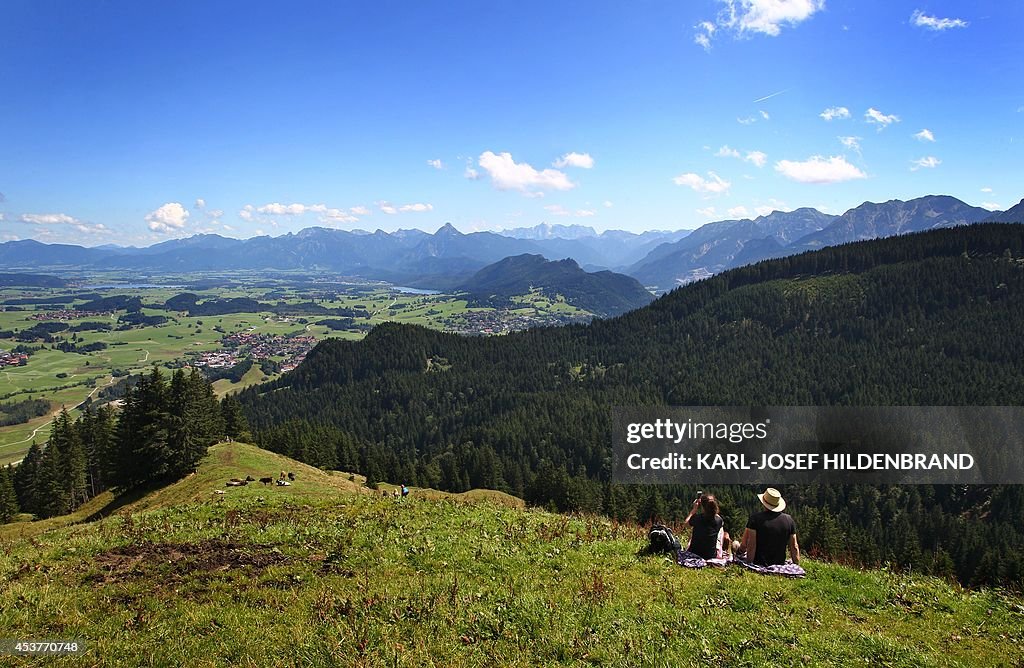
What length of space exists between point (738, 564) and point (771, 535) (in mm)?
1487

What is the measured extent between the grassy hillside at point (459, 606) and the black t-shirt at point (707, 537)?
1239mm

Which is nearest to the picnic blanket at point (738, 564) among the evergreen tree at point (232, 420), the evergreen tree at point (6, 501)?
the evergreen tree at point (232, 420)

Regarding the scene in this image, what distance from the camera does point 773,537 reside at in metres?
16.9

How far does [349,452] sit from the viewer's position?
97875 millimetres

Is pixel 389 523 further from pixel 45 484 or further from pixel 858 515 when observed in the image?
pixel 858 515

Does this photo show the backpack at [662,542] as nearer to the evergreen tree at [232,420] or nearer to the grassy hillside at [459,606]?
the grassy hillside at [459,606]

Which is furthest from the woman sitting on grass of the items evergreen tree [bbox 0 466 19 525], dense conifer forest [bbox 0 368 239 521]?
evergreen tree [bbox 0 466 19 525]

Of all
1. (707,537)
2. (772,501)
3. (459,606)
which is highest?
(772,501)

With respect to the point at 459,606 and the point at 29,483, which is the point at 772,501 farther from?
the point at 29,483

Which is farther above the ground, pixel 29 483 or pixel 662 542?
pixel 662 542

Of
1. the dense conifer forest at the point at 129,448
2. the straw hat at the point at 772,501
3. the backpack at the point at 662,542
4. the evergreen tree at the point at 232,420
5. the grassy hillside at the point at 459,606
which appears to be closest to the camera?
the grassy hillside at the point at 459,606

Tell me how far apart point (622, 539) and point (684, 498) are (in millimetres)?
Result: 111996

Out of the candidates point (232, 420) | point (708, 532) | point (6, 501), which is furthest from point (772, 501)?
point (6, 501)

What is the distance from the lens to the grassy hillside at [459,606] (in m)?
11.7
